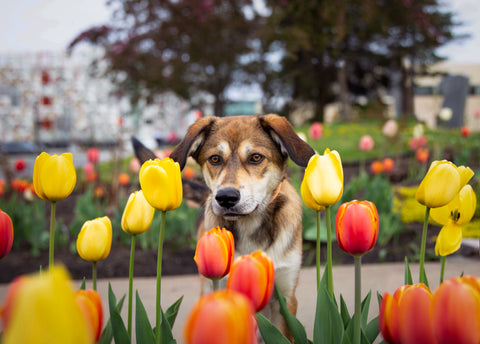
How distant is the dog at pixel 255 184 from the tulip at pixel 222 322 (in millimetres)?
1429

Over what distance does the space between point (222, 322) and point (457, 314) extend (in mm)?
364

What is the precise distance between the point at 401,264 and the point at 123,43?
1287 centimetres

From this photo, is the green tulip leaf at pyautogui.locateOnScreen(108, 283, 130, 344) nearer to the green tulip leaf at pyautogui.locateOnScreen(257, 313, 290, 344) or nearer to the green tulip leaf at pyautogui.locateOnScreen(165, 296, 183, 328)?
the green tulip leaf at pyautogui.locateOnScreen(165, 296, 183, 328)

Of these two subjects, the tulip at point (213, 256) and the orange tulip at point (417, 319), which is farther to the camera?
the tulip at point (213, 256)

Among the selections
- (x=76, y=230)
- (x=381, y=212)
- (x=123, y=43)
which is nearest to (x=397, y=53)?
(x=123, y=43)

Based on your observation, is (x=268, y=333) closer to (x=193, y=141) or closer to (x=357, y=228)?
(x=357, y=228)

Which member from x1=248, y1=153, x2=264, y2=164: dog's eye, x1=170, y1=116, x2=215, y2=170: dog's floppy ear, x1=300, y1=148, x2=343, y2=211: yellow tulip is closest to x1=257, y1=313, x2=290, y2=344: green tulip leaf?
x1=300, y1=148, x2=343, y2=211: yellow tulip

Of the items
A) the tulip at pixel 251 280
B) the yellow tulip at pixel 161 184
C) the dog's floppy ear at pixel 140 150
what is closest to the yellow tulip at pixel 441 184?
the tulip at pixel 251 280

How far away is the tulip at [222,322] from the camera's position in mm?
458

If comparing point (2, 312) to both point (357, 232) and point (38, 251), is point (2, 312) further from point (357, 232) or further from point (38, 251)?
point (38, 251)

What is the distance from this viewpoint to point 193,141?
2.22 m

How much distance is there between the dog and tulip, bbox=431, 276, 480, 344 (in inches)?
52.3

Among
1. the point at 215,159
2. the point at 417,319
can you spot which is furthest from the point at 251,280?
the point at 215,159

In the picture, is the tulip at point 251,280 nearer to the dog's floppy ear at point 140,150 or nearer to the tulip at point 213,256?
the tulip at point 213,256
